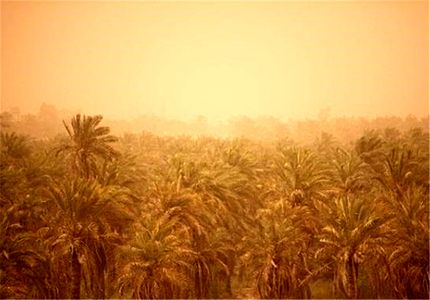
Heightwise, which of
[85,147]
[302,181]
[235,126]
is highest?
[235,126]

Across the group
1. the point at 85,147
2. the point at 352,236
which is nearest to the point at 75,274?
the point at 85,147

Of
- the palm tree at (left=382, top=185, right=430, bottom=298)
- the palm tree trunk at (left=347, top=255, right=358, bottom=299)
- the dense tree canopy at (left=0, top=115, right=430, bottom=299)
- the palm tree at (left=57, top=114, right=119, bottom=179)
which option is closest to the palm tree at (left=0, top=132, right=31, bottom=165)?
the dense tree canopy at (left=0, top=115, right=430, bottom=299)

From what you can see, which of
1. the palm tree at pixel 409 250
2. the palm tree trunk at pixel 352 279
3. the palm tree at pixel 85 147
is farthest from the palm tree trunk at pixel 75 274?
the palm tree at pixel 409 250

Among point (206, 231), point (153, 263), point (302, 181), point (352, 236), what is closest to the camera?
point (153, 263)

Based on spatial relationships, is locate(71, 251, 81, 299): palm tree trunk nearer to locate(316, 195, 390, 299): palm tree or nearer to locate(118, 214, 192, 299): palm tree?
locate(118, 214, 192, 299): palm tree

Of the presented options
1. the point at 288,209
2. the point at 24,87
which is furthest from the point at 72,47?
the point at 288,209

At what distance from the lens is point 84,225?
65.7ft

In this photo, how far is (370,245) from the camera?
20.2 meters

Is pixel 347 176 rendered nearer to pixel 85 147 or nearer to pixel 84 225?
pixel 84 225

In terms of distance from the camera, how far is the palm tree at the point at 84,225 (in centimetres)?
1970

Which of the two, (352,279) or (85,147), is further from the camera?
(85,147)

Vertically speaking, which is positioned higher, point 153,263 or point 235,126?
point 235,126

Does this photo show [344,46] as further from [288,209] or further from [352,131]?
[288,209]

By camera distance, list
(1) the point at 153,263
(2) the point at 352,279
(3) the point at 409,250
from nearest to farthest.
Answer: (1) the point at 153,263
(3) the point at 409,250
(2) the point at 352,279
